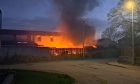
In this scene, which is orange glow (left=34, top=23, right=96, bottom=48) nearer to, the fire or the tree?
the fire

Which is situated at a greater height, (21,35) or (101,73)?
(21,35)

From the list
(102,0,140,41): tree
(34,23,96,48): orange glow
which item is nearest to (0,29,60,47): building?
(34,23,96,48): orange glow

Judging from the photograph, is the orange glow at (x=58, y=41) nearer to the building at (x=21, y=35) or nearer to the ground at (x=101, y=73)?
the building at (x=21, y=35)

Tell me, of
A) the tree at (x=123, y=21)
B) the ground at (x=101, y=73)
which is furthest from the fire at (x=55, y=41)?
the ground at (x=101, y=73)

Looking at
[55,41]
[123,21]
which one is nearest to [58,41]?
[55,41]

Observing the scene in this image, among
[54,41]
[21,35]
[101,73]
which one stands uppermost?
[21,35]

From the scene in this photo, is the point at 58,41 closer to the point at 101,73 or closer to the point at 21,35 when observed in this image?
the point at 21,35

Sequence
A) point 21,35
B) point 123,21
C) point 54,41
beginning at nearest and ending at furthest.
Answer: point 123,21
point 21,35
point 54,41

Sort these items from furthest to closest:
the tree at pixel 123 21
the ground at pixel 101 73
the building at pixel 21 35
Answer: the building at pixel 21 35 < the tree at pixel 123 21 < the ground at pixel 101 73

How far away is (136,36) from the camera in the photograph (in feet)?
174

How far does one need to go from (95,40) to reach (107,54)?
21480 mm

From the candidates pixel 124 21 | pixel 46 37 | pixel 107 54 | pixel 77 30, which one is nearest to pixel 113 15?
pixel 124 21

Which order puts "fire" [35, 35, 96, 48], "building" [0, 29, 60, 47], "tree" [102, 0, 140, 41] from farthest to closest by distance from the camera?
"fire" [35, 35, 96, 48] → "building" [0, 29, 60, 47] → "tree" [102, 0, 140, 41]

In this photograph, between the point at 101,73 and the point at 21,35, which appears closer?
the point at 101,73
